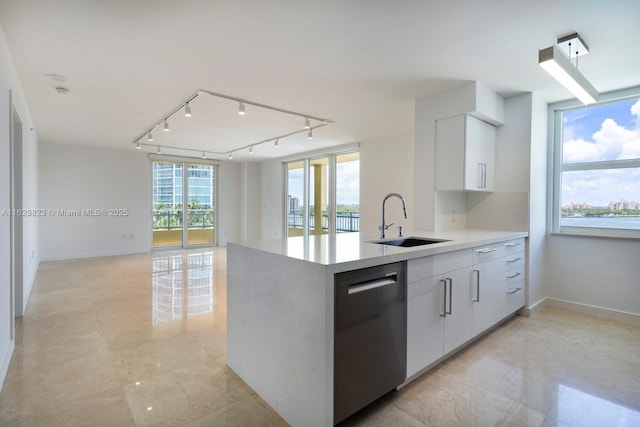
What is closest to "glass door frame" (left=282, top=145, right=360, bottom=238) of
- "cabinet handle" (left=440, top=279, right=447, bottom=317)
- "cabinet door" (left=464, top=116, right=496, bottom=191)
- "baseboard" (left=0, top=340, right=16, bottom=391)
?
"cabinet door" (left=464, top=116, right=496, bottom=191)

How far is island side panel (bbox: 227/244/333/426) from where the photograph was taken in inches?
61.3

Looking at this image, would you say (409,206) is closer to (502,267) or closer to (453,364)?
(502,267)

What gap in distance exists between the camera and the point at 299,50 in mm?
2557

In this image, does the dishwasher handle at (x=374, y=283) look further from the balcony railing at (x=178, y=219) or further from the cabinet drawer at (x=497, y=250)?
the balcony railing at (x=178, y=219)

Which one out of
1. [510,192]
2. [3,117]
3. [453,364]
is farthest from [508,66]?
[3,117]

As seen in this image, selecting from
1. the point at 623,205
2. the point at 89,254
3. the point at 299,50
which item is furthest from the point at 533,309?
the point at 89,254

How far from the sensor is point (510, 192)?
3.63m

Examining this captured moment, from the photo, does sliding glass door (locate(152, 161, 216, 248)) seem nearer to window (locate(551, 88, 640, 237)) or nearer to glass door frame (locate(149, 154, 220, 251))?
glass door frame (locate(149, 154, 220, 251))

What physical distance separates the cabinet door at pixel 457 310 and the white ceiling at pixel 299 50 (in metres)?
1.76

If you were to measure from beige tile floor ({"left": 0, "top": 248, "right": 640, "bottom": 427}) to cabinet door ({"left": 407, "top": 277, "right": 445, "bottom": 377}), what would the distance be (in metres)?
0.17

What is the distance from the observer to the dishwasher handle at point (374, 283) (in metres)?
1.67

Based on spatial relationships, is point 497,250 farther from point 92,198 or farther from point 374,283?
point 92,198

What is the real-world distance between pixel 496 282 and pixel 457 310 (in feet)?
2.57

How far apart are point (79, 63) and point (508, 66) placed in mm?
3776
